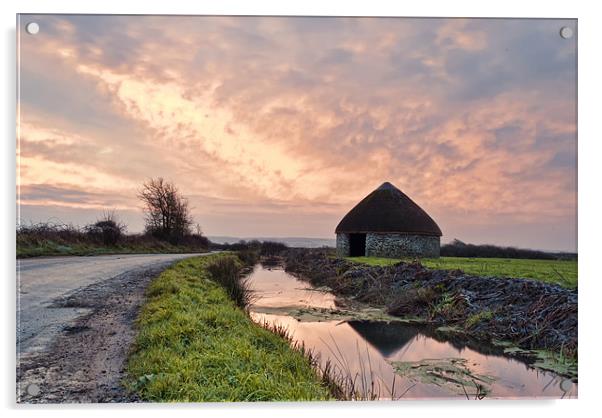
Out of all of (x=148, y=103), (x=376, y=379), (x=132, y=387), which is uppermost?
(x=148, y=103)

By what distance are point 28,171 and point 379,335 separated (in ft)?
13.3

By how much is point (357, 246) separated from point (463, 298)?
209cm

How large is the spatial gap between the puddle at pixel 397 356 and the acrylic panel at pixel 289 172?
3 centimetres

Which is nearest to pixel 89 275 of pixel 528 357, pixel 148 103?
pixel 148 103

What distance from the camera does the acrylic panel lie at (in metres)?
3.84

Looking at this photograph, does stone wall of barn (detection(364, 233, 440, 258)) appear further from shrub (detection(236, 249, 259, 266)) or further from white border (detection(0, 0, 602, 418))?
shrub (detection(236, 249, 259, 266))

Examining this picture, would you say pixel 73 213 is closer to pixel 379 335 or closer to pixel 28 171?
pixel 28 171

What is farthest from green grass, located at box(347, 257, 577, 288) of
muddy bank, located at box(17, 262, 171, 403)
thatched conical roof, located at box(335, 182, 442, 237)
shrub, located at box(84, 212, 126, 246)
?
shrub, located at box(84, 212, 126, 246)

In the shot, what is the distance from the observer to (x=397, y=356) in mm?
4398

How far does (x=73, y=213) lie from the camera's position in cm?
430

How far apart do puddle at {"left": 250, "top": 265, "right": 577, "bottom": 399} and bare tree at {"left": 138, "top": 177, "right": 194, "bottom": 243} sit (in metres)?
1.18

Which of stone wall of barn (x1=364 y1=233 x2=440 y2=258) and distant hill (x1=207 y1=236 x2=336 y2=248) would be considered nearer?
distant hill (x1=207 y1=236 x2=336 y2=248)

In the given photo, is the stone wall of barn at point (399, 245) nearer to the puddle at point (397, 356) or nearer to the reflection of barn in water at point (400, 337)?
the reflection of barn in water at point (400, 337)

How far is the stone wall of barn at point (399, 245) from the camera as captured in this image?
612 centimetres
